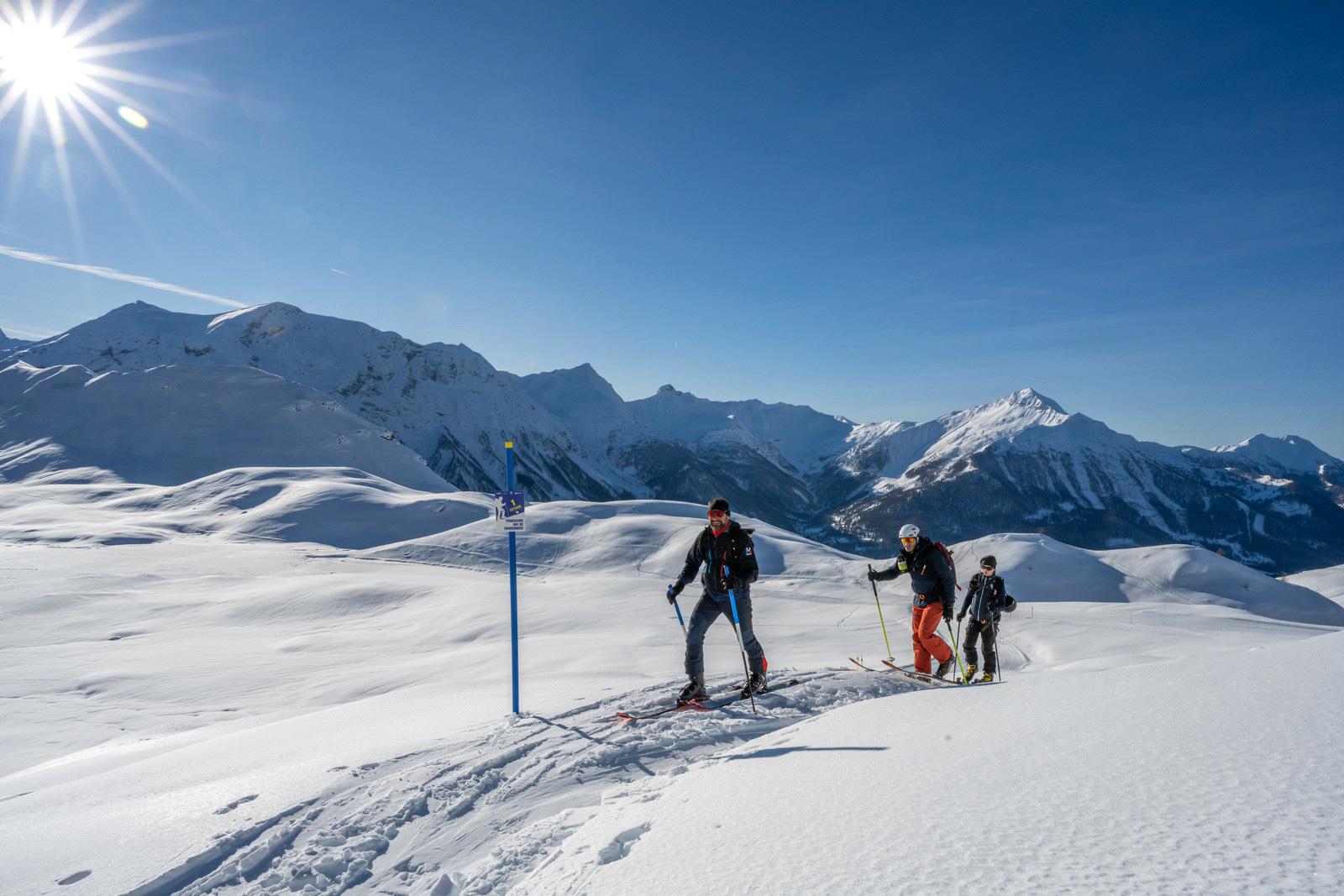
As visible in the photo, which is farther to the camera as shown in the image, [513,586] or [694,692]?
[513,586]

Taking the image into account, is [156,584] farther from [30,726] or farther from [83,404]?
[83,404]

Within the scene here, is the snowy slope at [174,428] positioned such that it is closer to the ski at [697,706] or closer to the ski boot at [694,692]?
the ski boot at [694,692]

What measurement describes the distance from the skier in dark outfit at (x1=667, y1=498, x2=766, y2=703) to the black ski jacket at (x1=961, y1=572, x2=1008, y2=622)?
4485 millimetres

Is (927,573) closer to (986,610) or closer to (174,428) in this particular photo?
(986,610)

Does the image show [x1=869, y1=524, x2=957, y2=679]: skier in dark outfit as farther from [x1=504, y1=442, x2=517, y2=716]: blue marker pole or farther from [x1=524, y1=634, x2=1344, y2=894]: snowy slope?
[x1=504, y1=442, x2=517, y2=716]: blue marker pole

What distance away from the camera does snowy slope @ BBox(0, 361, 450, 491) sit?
69.1 m

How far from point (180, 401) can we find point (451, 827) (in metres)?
98.8

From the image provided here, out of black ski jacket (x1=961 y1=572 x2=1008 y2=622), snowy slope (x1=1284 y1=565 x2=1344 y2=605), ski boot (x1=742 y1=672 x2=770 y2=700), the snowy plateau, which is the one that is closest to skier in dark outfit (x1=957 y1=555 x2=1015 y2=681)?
black ski jacket (x1=961 y1=572 x2=1008 y2=622)

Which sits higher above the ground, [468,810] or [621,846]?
[621,846]

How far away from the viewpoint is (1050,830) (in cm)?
272

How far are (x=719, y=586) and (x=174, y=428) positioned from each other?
92316mm

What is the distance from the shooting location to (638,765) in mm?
5699

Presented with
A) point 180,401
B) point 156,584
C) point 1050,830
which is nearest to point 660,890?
point 1050,830

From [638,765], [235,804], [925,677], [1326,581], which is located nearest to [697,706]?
[638,765]
